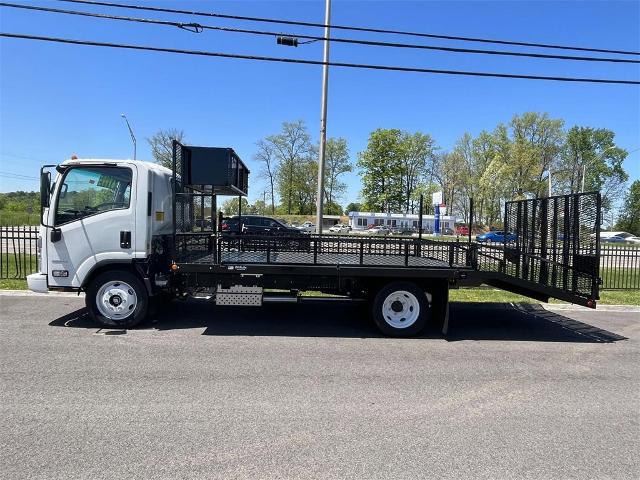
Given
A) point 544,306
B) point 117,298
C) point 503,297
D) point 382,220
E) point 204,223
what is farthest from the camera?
point 382,220

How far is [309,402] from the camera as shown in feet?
13.9

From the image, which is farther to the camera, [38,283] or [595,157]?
[595,157]

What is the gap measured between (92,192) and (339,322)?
4395mm

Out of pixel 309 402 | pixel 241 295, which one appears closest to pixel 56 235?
pixel 241 295

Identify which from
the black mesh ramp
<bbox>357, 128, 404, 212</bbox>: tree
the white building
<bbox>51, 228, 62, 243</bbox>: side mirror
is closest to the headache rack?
the black mesh ramp

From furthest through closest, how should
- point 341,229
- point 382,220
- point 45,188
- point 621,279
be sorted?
point 341,229
point 382,220
point 621,279
point 45,188

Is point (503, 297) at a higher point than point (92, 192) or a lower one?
lower

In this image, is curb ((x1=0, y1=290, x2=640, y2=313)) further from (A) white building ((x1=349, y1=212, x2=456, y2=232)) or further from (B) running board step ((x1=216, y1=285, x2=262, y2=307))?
(A) white building ((x1=349, y1=212, x2=456, y2=232))

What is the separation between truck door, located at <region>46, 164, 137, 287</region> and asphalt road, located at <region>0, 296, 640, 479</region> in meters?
0.98

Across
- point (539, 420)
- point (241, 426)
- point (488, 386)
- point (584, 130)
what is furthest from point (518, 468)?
point (584, 130)

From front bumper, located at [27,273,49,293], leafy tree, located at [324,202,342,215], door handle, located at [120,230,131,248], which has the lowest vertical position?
front bumper, located at [27,273,49,293]

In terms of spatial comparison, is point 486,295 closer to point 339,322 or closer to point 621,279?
point 339,322

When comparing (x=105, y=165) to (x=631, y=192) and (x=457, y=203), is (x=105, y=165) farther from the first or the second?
(x=631, y=192)

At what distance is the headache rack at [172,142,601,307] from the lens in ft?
21.8
